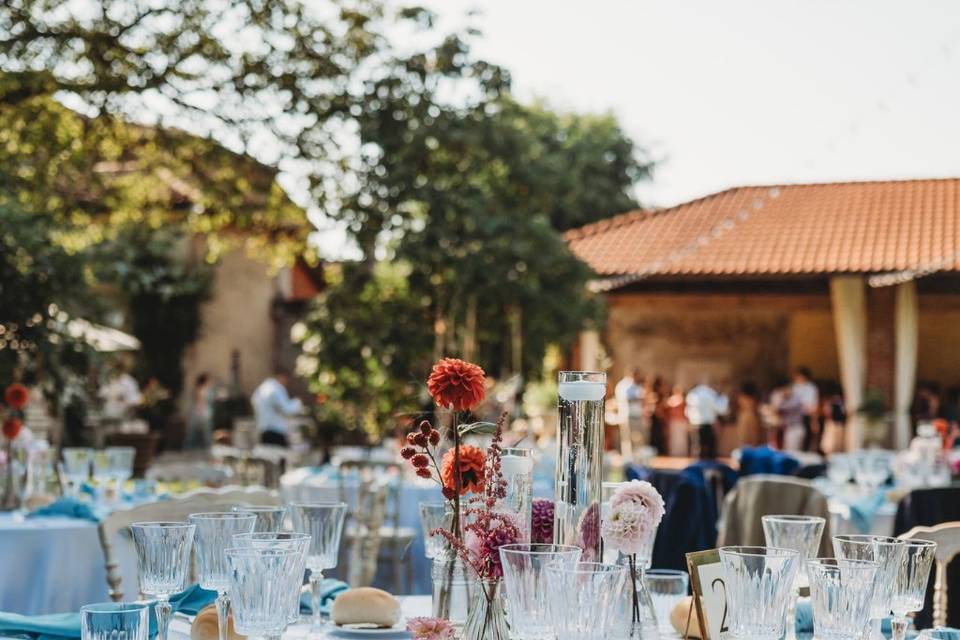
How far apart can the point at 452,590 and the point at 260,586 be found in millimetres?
450

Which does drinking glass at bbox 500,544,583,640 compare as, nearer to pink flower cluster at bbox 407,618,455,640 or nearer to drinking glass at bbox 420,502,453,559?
pink flower cluster at bbox 407,618,455,640

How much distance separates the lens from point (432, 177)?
9922mm

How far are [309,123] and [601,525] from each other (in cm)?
752

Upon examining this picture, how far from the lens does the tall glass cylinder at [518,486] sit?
207 cm

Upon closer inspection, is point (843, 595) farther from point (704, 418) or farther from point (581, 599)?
point (704, 418)

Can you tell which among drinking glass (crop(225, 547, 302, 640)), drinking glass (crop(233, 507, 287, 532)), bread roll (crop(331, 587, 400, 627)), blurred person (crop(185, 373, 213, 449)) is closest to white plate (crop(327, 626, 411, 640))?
bread roll (crop(331, 587, 400, 627))

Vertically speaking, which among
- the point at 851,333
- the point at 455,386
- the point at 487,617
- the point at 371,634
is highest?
the point at 851,333

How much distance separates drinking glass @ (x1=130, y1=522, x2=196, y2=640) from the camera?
208 centimetres

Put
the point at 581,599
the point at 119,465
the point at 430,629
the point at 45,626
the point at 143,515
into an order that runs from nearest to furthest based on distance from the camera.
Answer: the point at 581,599, the point at 430,629, the point at 45,626, the point at 143,515, the point at 119,465

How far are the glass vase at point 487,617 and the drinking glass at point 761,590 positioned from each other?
15.5 inches

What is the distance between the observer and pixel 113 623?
5.83ft

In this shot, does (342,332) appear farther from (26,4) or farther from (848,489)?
(848,489)

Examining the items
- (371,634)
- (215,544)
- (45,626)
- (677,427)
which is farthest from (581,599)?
(677,427)

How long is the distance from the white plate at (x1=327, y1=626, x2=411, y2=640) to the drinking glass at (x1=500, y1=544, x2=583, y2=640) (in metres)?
0.72
